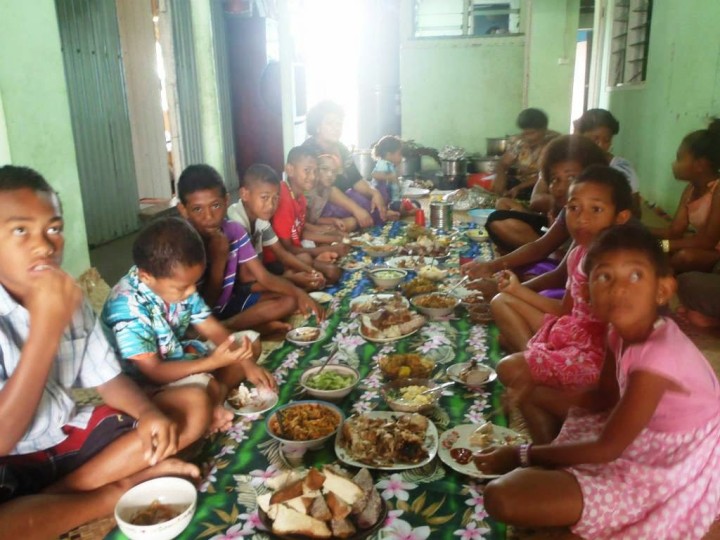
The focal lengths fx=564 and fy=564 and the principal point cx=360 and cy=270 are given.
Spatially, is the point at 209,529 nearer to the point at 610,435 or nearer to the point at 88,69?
the point at 610,435

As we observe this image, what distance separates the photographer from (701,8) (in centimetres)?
433

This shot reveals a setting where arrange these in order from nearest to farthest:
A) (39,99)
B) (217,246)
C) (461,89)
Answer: (217,246)
(39,99)
(461,89)

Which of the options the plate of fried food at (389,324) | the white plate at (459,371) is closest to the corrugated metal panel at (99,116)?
the plate of fried food at (389,324)

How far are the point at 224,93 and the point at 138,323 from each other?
4.99 meters

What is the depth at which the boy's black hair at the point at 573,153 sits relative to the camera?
2824mm

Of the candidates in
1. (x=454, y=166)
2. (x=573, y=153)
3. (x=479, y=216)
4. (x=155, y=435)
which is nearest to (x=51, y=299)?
(x=155, y=435)

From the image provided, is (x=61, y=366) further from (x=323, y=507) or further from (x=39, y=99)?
(x=39, y=99)

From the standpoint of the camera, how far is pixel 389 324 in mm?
2629

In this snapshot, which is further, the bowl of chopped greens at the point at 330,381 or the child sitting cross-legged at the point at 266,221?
the child sitting cross-legged at the point at 266,221

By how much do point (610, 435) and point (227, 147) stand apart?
19.2 ft

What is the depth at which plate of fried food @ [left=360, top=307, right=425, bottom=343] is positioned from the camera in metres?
2.57

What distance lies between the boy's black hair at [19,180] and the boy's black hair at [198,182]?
41.2 inches

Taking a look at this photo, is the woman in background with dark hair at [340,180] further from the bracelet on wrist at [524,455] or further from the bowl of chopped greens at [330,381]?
the bracelet on wrist at [524,455]

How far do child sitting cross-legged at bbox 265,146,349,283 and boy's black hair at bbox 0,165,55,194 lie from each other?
6.96 feet
